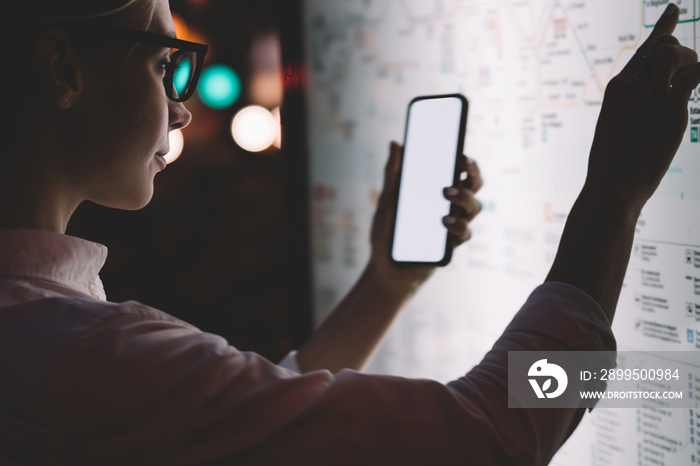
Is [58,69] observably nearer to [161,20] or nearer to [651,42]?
[161,20]

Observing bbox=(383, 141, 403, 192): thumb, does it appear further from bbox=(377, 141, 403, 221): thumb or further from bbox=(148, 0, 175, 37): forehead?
bbox=(148, 0, 175, 37): forehead

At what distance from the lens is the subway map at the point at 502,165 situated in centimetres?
61

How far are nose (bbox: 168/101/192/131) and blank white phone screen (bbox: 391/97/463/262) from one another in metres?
0.33

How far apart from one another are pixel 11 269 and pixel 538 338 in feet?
1.41

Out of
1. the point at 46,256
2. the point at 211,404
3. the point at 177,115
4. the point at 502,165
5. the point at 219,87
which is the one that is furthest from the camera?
the point at 219,87

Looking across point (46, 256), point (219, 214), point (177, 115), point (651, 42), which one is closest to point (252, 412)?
point (46, 256)

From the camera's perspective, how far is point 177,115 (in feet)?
2.07

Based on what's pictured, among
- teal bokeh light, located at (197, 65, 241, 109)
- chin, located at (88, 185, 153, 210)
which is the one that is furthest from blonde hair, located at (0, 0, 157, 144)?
teal bokeh light, located at (197, 65, 241, 109)

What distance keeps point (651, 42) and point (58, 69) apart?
0.50 m

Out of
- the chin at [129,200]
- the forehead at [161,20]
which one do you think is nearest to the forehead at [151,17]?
the forehead at [161,20]

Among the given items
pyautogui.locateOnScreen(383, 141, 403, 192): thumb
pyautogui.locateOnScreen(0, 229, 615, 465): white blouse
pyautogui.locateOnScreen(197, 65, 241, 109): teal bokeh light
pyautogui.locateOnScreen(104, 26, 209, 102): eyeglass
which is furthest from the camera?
pyautogui.locateOnScreen(197, 65, 241, 109): teal bokeh light

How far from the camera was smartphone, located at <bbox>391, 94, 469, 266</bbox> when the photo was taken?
789 mm

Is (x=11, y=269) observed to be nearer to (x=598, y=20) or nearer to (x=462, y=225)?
A: (x=462, y=225)

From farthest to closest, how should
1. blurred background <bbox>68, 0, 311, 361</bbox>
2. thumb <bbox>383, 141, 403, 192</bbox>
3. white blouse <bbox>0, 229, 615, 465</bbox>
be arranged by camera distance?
1. blurred background <bbox>68, 0, 311, 361</bbox>
2. thumb <bbox>383, 141, 403, 192</bbox>
3. white blouse <bbox>0, 229, 615, 465</bbox>
